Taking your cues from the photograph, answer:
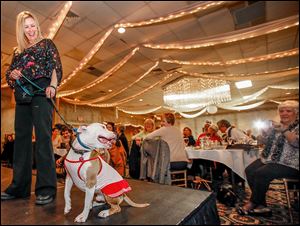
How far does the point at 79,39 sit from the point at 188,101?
6.01 feet

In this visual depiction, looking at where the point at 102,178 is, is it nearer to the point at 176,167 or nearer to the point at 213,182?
the point at 176,167

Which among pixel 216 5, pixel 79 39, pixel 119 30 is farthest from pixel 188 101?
pixel 79 39

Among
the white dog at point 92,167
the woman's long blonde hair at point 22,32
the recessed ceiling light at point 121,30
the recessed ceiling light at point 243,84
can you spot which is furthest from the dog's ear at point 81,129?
the recessed ceiling light at point 121,30

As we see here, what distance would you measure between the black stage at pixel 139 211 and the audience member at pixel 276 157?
45 cm

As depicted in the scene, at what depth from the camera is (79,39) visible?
98.3 inches

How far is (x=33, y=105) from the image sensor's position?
2.83ft

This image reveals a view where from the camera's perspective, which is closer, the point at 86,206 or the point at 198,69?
the point at 86,206

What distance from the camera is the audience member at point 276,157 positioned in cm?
70

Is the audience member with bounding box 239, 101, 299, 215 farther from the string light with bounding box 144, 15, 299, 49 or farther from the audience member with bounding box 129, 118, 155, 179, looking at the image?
the audience member with bounding box 129, 118, 155, 179

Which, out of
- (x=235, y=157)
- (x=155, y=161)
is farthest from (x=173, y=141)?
(x=235, y=157)

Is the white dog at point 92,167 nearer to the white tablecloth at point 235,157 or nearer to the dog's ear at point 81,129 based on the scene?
the dog's ear at point 81,129

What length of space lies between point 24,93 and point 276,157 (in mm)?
1441

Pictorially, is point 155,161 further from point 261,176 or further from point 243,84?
point 243,84

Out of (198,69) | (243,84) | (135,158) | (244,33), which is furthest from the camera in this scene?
(135,158)
